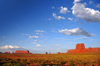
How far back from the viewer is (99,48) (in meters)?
128

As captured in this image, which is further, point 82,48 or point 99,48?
point 82,48

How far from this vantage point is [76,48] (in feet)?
502

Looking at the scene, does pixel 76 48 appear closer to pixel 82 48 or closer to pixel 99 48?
pixel 82 48

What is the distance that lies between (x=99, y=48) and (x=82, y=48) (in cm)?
2621

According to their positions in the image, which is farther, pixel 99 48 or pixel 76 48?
pixel 76 48

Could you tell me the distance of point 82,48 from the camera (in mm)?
146625

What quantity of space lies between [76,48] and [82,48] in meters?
10.5

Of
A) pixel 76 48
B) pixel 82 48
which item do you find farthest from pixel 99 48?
pixel 76 48
